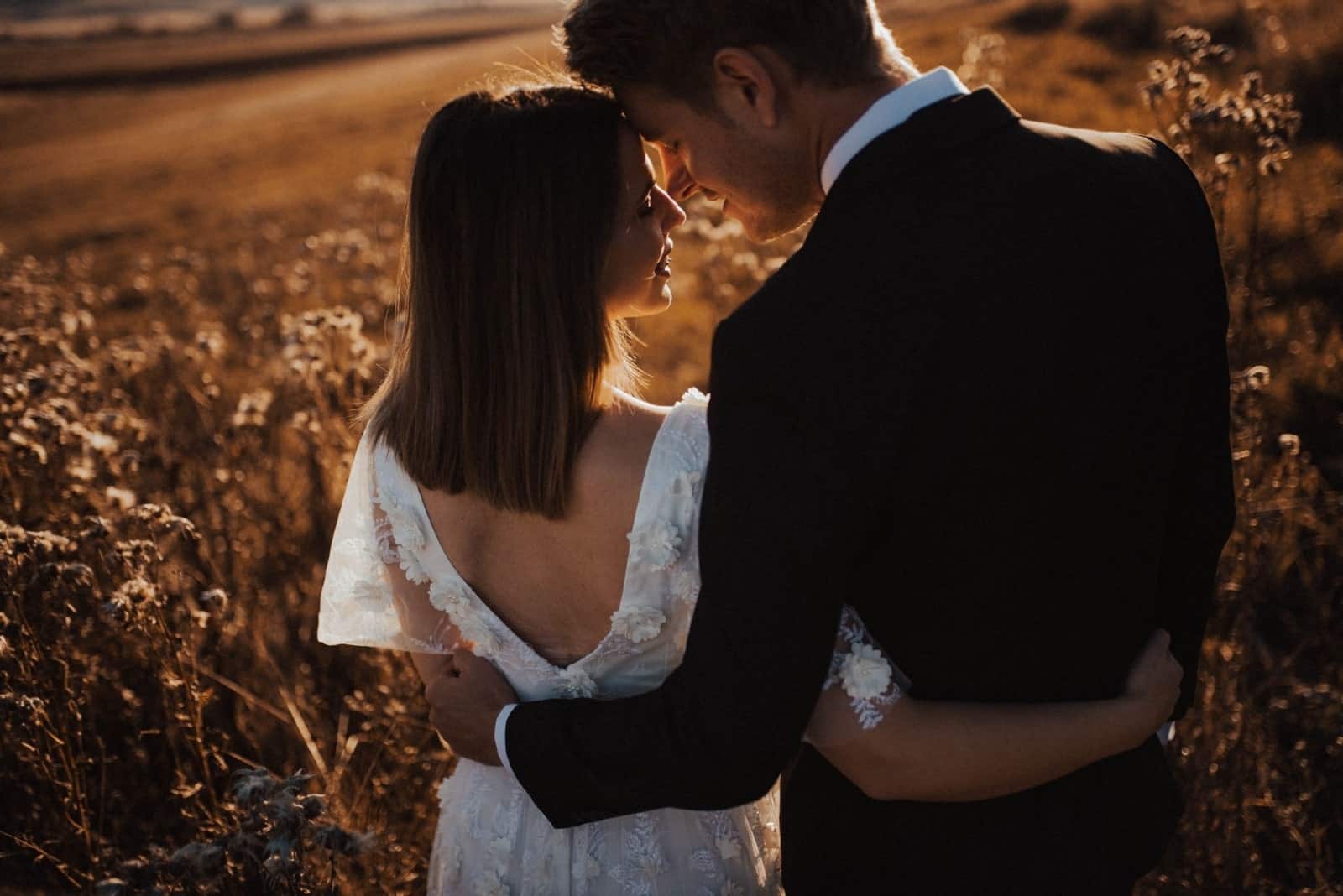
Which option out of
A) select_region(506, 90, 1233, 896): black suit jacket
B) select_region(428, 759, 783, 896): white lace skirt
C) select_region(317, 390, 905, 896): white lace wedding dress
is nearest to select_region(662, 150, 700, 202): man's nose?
select_region(317, 390, 905, 896): white lace wedding dress

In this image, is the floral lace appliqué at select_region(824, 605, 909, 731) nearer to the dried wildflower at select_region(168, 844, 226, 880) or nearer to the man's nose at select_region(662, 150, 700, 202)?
the man's nose at select_region(662, 150, 700, 202)

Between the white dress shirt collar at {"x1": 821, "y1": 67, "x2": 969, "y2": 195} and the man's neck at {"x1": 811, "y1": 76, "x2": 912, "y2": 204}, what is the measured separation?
0.03 m

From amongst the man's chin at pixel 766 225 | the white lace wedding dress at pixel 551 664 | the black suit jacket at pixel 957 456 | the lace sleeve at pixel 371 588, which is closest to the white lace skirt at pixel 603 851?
the white lace wedding dress at pixel 551 664

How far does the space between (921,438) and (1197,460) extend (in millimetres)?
698

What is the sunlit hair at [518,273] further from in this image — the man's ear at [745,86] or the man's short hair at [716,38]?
the man's ear at [745,86]

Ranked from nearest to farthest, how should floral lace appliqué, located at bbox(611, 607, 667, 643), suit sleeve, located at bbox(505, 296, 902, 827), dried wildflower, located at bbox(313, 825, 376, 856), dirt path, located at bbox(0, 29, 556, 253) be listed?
suit sleeve, located at bbox(505, 296, 902, 827) → floral lace appliqué, located at bbox(611, 607, 667, 643) → dried wildflower, located at bbox(313, 825, 376, 856) → dirt path, located at bbox(0, 29, 556, 253)

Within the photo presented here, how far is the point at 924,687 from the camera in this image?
5.89 feet

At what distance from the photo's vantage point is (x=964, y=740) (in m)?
1.74

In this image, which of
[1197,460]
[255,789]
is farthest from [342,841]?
[1197,460]

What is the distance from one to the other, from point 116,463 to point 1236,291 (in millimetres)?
3929

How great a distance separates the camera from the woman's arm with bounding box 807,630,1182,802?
5.74ft

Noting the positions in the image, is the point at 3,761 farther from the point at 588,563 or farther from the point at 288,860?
the point at 588,563

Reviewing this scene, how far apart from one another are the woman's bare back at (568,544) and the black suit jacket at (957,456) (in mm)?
357

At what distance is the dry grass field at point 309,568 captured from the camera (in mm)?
3076
